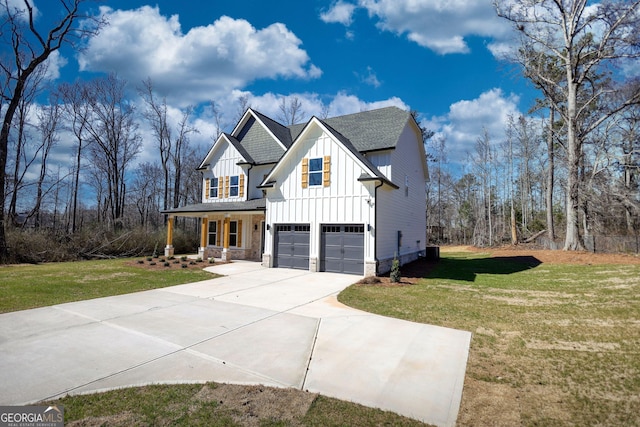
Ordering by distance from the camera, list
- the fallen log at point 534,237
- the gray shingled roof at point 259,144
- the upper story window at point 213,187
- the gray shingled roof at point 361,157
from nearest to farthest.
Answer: the gray shingled roof at point 361,157 → the gray shingled roof at point 259,144 → the upper story window at point 213,187 → the fallen log at point 534,237

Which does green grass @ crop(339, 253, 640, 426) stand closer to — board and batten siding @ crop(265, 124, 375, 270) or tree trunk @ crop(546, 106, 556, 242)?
board and batten siding @ crop(265, 124, 375, 270)

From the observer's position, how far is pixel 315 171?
15289mm

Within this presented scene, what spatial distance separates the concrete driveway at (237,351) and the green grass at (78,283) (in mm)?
1307

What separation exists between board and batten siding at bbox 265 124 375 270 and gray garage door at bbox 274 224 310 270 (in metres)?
0.35

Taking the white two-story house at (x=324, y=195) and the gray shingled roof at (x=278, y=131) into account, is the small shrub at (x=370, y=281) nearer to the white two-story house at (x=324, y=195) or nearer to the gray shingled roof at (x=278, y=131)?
the white two-story house at (x=324, y=195)

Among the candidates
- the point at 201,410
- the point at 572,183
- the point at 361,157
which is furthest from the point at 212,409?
the point at 572,183

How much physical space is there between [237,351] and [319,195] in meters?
10.4

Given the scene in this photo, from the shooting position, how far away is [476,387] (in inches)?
163

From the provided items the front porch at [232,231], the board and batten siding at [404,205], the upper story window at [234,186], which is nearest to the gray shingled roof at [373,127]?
the board and batten siding at [404,205]

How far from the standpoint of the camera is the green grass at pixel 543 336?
3.70m

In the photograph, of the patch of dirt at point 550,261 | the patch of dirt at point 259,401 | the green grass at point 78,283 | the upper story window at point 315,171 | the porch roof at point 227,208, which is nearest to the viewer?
the patch of dirt at point 259,401

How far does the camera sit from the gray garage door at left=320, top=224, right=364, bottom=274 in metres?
14.2

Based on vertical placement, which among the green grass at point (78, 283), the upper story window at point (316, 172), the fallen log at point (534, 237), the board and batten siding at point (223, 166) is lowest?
the green grass at point (78, 283)

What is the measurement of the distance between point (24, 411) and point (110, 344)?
1.97 metres
